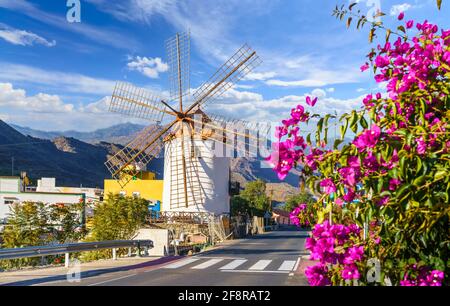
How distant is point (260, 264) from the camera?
66.7 feet

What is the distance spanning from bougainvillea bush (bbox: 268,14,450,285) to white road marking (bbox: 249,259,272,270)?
1470cm

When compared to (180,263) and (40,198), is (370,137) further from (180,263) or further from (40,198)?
(40,198)

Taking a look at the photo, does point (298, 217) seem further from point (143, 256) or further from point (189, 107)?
point (189, 107)

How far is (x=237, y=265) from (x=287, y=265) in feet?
6.39

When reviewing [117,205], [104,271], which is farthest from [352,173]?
[117,205]

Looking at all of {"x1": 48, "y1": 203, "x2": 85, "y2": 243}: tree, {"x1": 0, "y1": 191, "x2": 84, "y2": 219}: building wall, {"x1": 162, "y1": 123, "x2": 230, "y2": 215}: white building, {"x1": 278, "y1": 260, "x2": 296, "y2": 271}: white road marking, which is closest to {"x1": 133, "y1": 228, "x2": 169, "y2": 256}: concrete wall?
{"x1": 278, "y1": 260, "x2": 296, "y2": 271}: white road marking

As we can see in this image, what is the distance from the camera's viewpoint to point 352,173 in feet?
12.0

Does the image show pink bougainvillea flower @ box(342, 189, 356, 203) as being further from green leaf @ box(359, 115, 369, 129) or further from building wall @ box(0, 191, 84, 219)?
building wall @ box(0, 191, 84, 219)

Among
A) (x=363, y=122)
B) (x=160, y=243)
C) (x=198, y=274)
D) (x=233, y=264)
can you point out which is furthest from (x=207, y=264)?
(x=363, y=122)

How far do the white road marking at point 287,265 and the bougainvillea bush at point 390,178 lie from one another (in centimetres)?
1447

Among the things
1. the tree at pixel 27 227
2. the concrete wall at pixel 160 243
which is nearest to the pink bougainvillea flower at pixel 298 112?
the concrete wall at pixel 160 243

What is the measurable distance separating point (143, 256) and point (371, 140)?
2027cm

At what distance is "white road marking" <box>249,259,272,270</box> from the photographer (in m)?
18.8

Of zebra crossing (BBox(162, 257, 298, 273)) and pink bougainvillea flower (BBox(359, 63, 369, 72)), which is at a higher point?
pink bougainvillea flower (BBox(359, 63, 369, 72))
